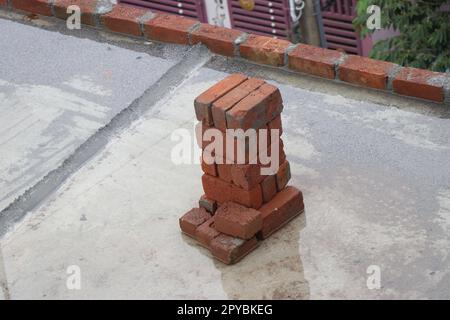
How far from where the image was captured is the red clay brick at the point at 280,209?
4.98m

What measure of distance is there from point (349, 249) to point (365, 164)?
698 millimetres

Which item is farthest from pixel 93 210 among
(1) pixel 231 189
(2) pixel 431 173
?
A: (2) pixel 431 173

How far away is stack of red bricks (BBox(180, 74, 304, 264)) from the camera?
481cm

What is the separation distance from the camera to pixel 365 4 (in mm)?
9211

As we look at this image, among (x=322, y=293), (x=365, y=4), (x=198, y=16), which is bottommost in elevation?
(x=198, y=16)

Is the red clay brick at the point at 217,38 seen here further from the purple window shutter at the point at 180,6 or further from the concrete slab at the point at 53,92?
the purple window shutter at the point at 180,6

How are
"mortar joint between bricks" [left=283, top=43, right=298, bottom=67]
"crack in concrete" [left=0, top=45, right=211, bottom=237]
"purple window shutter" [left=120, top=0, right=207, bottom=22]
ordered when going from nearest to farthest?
"crack in concrete" [left=0, top=45, right=211, bottom=237] < "mortar joint between bricks" [left=283, top=43, right=298, bottom=67] < "purple window shutter" [left=120, top=0, right=207, bottom=22]

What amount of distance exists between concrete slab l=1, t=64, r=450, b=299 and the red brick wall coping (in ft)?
0.63

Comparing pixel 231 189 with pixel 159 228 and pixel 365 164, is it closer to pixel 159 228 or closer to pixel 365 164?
pixel 159 228

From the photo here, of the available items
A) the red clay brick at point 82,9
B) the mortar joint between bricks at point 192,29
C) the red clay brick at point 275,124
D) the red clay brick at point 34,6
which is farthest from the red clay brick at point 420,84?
the red clay brick at point 34,6

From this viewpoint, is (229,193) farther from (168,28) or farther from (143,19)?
(143,19)

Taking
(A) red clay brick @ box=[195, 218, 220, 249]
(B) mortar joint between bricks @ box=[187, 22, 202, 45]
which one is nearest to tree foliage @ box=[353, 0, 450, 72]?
(B) mortar joint between bricks @ box=[187, 22, 202, 45]

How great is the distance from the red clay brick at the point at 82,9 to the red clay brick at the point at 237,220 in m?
2.59

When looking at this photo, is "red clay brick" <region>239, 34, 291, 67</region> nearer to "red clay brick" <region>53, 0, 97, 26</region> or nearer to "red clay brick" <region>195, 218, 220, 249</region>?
"red clay brick" <region>53, 0, 97, 26</region>
